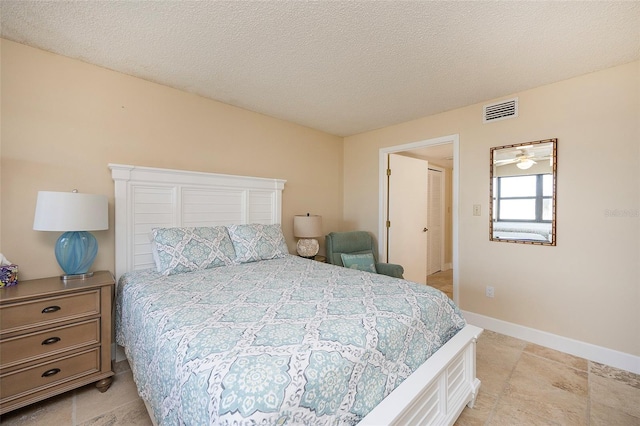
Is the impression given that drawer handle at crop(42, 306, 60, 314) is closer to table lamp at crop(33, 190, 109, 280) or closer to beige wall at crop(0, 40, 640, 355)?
table lamp at crop(33, 190, 109, 280)

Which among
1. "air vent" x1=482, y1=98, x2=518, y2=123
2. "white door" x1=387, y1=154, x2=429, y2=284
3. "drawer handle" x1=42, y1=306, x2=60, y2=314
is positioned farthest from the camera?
"white door" x1=387, y1=154, x2=429, y2=284

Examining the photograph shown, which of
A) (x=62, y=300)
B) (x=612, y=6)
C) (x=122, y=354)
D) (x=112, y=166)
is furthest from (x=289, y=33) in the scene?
(x=122, y=354)

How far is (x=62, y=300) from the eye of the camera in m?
1.73

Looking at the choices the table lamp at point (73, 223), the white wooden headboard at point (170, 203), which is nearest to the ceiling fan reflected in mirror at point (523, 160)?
the white wooden headboard at point (170, 203)

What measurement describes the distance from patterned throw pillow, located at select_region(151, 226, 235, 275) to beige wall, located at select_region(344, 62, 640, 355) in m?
2.57

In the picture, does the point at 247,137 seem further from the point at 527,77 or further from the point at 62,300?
the point at 527,77

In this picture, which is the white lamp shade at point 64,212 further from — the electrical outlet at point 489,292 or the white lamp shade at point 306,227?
the electrical outlet at point 489,292

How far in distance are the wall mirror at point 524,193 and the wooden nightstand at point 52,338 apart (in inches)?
136

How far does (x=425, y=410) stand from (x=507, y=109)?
2.79 meters

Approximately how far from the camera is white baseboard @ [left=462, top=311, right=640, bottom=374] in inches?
84.7

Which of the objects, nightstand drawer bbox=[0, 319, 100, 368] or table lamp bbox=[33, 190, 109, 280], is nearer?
nightstand drawer bbox=[0, 319, 100, 368]

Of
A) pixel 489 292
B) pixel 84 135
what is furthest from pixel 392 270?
pixel 84 135

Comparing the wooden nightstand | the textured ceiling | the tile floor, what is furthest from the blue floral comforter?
the textured ceiling

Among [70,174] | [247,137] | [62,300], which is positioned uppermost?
[247,137]
